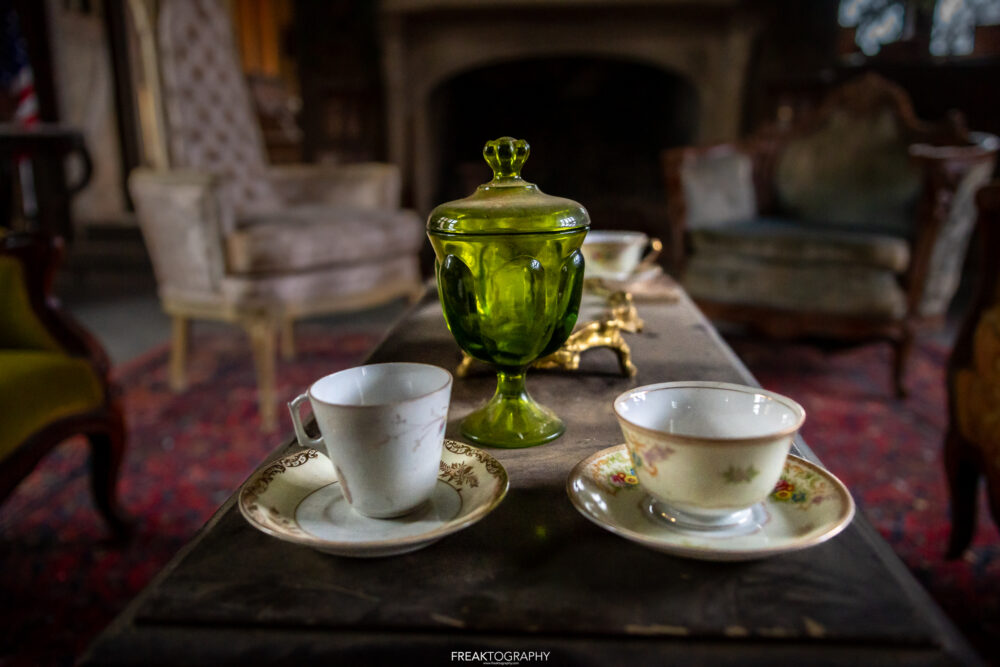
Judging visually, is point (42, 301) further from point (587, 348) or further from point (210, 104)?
point (210, 104)

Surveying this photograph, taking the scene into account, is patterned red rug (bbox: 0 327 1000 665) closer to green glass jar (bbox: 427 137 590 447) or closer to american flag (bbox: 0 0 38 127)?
green glass jar (bbox: 427 137 590 447)

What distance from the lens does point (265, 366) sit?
1.68 meters

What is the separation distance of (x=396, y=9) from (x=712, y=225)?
178cm

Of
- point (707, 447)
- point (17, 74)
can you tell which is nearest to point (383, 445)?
point (707, 447)

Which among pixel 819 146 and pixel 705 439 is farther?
pixel 819 146

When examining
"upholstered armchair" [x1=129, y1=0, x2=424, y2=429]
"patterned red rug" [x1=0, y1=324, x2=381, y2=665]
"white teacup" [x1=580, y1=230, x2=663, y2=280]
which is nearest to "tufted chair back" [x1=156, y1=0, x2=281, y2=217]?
"upholstered armchair" [x1=129, y1=0, x2=424, y2=429]

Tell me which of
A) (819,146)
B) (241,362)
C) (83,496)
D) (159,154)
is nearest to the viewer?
(83,496)

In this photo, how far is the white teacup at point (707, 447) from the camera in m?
0.39

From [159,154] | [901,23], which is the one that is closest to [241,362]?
[159,154]

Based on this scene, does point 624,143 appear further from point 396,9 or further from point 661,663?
point 661,663

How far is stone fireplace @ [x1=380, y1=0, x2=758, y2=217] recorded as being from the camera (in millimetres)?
3125

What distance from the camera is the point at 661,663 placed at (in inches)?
13.1

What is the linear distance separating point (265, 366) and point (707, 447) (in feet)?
4.78

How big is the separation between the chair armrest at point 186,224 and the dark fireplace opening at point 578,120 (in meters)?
1.88
